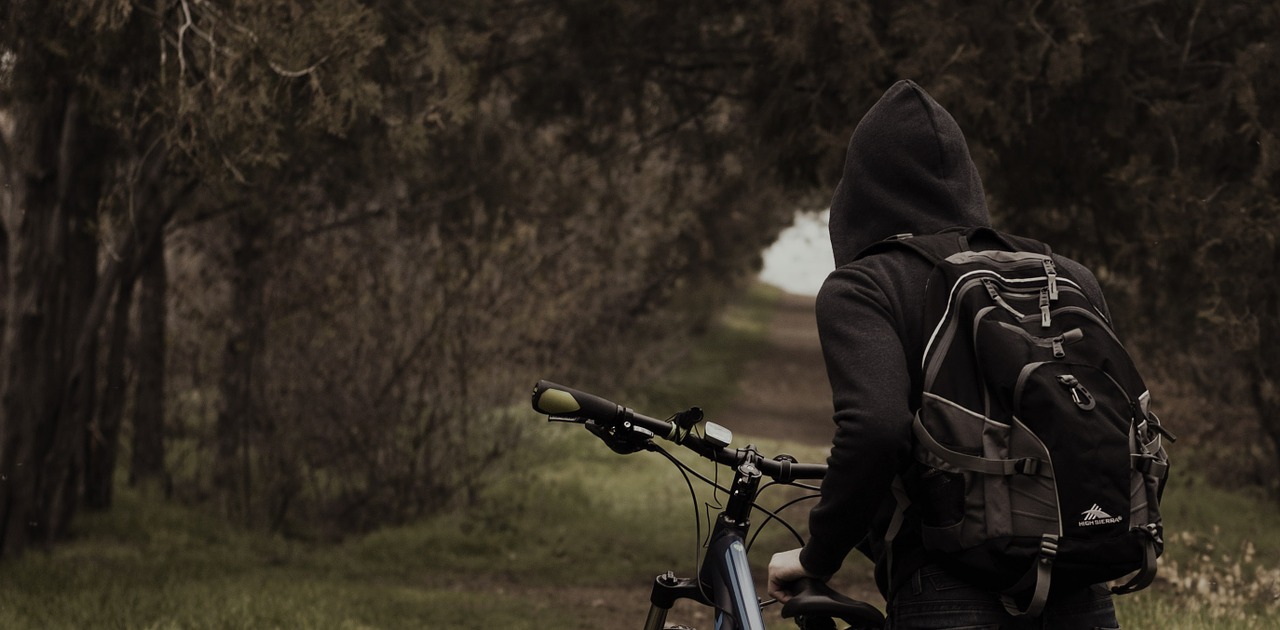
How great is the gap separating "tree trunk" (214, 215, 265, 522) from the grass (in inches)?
17.8

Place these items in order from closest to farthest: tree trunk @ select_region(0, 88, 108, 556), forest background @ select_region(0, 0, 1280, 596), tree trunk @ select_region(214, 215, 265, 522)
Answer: forest background @ select_region(0, 0, 1280, 596)
tree trunk @ select_region(0, 88, 108, 556)
tree trunk @ select_region(214, 215, 265, 522)

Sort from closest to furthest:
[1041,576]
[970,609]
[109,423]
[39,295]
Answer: [1041,576] → [970,609] → [39,295] → [109,423]

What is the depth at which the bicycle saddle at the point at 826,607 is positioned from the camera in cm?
266

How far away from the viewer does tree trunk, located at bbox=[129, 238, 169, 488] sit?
40.6 feet

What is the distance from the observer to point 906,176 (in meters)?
2.85

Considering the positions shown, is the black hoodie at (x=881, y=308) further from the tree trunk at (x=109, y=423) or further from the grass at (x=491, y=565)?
the tree trunk at (x=109, y=423)

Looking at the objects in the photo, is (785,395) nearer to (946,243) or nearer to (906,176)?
(906,176)

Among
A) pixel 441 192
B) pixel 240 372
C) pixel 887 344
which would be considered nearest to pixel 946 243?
pixel 887 344

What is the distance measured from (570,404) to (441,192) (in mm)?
9106

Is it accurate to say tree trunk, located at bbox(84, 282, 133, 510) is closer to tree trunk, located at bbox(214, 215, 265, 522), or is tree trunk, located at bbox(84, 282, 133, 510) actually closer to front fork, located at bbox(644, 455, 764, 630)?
tree trunk, located at bbox(214, 215, 265, 522)

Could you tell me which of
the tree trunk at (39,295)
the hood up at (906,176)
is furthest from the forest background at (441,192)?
the hood up at (906,176)

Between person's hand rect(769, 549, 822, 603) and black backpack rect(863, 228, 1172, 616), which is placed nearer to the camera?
black backpack rect(863, 228, 1172, 616)

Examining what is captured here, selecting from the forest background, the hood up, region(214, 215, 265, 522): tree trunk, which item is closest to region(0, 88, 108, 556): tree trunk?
the forest background

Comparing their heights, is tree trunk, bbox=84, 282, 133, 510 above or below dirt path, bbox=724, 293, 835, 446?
below
